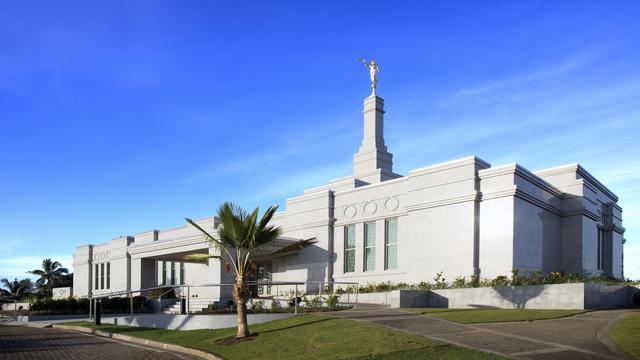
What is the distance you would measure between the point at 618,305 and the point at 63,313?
96.1ft

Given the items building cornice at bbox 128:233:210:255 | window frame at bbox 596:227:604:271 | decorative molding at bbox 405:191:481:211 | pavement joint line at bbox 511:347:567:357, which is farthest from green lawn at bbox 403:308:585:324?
window frame at bbox 596:227:604:271

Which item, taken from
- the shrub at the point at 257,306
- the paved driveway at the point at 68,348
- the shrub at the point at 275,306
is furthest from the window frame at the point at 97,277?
the shrub at the point at 275,306

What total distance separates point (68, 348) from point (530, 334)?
1338 cm

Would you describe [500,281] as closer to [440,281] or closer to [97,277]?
[440,281]

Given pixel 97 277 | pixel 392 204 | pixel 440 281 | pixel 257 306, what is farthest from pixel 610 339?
pixel 97 277

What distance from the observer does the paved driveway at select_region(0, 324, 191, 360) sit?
15828 mm

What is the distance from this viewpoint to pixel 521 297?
22781 millimetres

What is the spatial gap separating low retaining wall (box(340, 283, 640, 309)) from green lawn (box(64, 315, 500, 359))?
298 inches

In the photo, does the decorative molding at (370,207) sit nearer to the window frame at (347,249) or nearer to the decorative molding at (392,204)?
the decorative molding at (392,204)

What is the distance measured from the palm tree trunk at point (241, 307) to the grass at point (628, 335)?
32.3ft

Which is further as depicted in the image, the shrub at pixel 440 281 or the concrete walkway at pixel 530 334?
the shrub at pixel 440 281

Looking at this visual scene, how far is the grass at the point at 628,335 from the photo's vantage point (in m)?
11.2

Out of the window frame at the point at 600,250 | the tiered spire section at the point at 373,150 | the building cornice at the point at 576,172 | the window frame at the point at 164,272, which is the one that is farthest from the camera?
the window frame at the point at 164,272

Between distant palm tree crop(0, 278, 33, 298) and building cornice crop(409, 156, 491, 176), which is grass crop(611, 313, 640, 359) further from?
distant palm tree crop(0, 278, 33, 298)
